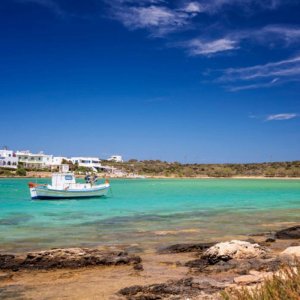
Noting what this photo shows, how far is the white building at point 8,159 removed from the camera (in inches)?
4476

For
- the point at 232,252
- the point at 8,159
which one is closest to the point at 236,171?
the point at 8,159

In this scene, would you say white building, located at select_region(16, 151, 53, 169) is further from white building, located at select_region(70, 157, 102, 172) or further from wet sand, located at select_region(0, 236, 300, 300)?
wet sand, located at select_region(0, 236, 300, 300)

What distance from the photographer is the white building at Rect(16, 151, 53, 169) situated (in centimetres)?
12238

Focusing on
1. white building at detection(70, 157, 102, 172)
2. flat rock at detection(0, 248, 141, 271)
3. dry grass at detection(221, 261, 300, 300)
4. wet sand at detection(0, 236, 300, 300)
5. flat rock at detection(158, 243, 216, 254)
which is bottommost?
wet sand at detection(0, 236, 300, 300)

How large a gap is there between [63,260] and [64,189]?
31.4 m

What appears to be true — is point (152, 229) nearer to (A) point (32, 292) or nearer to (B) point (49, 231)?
(B) point (49, 231)

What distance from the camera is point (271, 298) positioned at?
4.34 metres

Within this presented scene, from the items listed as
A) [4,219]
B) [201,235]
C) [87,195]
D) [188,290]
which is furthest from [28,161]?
[188,290]

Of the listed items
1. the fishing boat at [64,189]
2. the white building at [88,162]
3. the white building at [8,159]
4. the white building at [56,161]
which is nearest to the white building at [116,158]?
the white building at [88,162]

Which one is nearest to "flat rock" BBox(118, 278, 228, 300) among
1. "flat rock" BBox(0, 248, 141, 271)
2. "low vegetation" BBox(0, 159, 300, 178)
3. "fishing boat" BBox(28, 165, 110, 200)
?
"flat rock" BBox(0, 248, 141, 271)

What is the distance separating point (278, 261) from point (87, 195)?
114ft

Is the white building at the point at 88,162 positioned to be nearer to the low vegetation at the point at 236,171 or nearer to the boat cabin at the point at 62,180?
the low vegetation at the point at 236,171

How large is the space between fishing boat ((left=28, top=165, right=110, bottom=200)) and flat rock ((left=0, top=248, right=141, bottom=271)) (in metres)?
29.7

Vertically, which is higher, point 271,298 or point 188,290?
point 271,298
